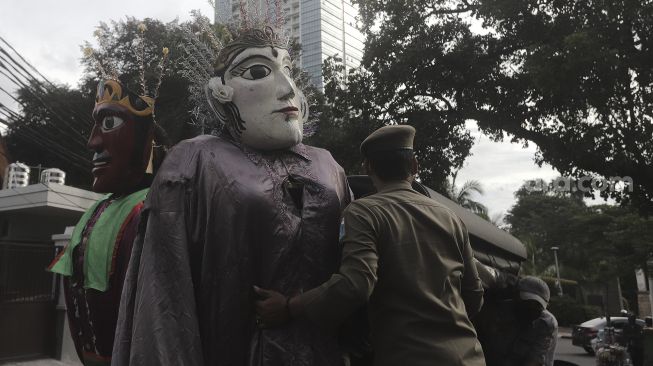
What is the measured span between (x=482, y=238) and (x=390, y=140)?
1.45 metres

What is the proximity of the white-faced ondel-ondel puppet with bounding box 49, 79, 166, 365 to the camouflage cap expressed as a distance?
2.30 meters

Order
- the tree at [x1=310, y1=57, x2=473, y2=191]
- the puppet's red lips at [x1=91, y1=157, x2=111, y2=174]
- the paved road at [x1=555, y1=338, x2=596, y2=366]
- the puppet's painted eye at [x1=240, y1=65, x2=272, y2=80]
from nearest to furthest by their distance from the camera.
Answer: the puppet's painted eye at [x1=240, y1=65, x2=272, y2=80] → the puppet's red lips at [x1=91, y1=157, x2=111, y2=174] → the tree at [x1=310, y1=57, x2=473, y2=191] → the paved road at [x1=555, y1=338, x2=596, y2=366]

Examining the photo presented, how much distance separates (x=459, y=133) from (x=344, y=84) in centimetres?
241

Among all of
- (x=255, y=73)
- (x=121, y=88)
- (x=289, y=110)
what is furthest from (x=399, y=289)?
(x=121, y=88)

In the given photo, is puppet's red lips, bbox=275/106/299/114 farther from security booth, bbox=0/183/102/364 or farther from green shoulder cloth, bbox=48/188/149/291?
security booth, bbox=0/183/102/364

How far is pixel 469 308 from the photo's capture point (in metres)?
1.94

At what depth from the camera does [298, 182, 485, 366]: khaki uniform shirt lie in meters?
1.55

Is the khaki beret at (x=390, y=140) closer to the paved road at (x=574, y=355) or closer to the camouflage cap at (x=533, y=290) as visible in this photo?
the camouflage cap at (x=533, y=290)

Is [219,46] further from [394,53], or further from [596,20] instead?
[394,53]

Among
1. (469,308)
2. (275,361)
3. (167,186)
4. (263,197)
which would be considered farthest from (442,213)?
(167,186)

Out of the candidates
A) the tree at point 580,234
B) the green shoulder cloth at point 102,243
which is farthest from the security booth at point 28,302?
the tree at point 580,234

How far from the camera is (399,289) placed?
165 cm

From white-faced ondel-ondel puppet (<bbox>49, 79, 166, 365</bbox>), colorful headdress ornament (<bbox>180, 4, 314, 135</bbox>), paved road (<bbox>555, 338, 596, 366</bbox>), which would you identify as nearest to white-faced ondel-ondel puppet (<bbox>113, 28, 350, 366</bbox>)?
colorful headdress ornament (<bbox>180, 4, 314, 135</bbox>)

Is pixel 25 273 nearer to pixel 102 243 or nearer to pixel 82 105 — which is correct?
pixel 102 243
